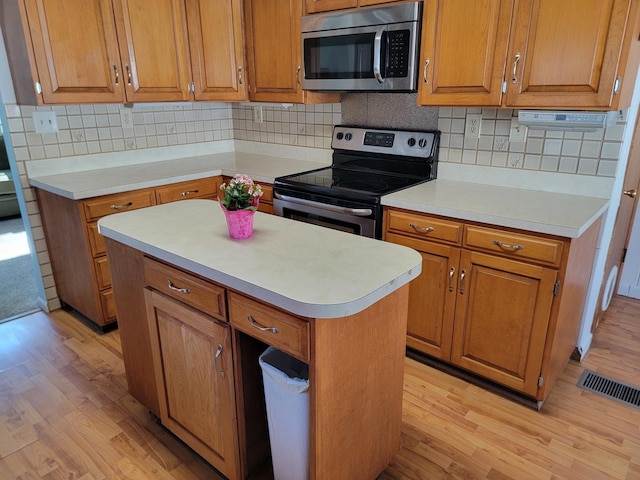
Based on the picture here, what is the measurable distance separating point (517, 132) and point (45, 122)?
276 centimetres

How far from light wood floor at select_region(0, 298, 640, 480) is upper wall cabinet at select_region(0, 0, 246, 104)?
1.49m

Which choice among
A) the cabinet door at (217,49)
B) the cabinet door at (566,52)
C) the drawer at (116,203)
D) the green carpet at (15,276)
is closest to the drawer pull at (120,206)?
the drawer at (116,203)

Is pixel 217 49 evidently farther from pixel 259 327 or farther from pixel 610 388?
pixel 610 388

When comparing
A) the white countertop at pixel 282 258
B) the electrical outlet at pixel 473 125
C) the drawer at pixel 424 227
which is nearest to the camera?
the white countertop at pixel 282 258

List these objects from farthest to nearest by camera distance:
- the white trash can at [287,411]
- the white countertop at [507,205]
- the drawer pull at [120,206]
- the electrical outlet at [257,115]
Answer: the electrical outlet at [257,115], the drawer pull at [120,206], the white countertop at [507,205], the white trash can at [287,411]

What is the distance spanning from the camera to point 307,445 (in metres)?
1.38

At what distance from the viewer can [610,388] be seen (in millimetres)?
2254

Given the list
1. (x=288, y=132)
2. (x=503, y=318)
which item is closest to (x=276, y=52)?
(x=288, y=132)

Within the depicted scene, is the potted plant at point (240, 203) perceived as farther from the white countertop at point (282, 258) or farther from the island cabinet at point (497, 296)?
the island cabinet at point (497, 296)

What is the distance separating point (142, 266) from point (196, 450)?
0.73 m

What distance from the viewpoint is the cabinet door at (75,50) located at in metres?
2.35

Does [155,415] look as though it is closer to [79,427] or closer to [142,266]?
[79,427]

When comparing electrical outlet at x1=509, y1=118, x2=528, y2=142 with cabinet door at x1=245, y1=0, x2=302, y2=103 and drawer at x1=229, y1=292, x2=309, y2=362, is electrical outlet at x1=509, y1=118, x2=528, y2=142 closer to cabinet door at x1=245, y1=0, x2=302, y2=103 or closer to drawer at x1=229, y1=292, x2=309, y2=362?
cabinet door at x1=245, y1=0, x2=302, y2=103

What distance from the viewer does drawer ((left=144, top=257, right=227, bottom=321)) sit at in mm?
1419
